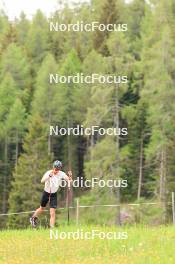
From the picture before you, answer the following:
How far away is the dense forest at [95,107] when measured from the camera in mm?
56688

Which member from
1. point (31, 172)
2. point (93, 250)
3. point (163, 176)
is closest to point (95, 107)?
point (163, 176)

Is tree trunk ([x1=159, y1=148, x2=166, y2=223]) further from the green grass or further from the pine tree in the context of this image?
the green grass

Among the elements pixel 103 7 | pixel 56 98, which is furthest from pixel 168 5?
pixel 56 98

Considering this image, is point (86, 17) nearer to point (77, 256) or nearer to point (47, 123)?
point (47, 123)

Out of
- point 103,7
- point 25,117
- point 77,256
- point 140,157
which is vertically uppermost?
point 103,7

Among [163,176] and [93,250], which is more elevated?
[163,176]

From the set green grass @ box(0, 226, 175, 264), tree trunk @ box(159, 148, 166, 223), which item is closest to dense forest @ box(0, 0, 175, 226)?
tree trunk @ box(159, 148, 166, 223)

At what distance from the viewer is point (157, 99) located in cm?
6028

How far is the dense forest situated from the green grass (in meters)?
31.1

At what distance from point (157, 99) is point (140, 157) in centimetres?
1198

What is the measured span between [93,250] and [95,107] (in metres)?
43.8

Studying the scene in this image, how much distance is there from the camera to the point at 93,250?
42.2ft

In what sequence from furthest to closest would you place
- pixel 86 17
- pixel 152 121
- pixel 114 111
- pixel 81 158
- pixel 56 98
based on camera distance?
pixel 86 17, pixel 81 158, pixel 56 98, pixel 152 121, pixel 114 111

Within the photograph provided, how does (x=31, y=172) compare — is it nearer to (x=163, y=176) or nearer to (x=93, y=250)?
(x=163, y=176)
